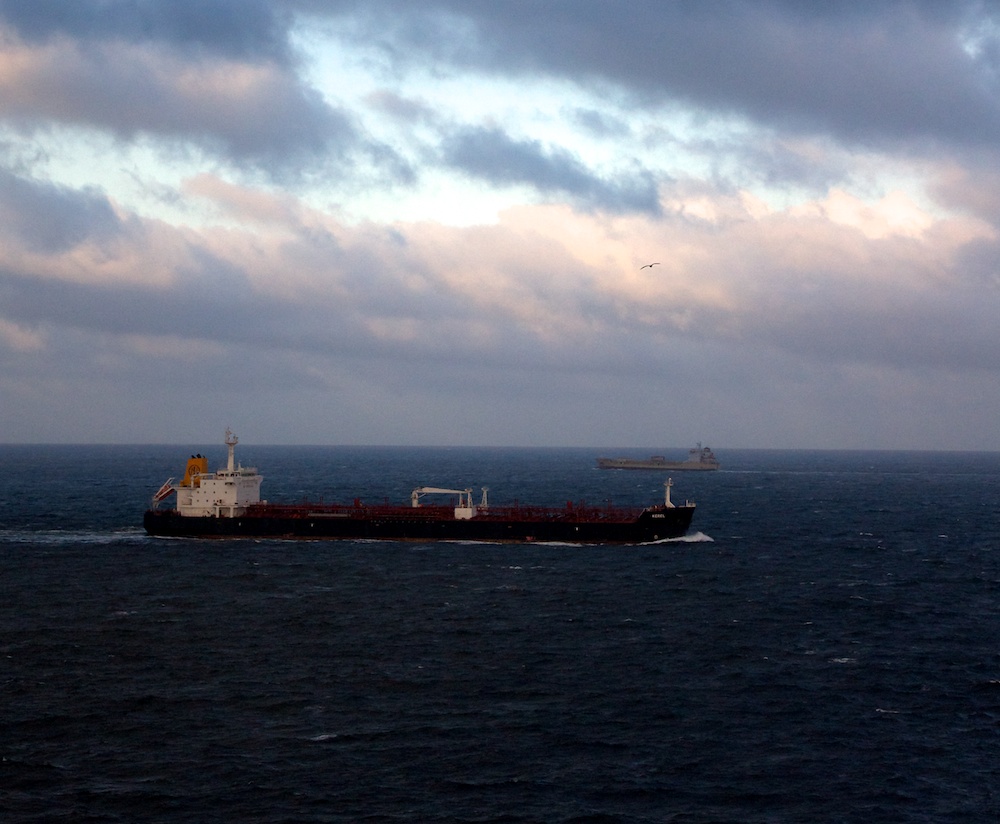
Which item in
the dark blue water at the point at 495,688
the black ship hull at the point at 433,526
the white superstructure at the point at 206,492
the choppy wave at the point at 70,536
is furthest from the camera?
the white superstructure at the point at 206,492

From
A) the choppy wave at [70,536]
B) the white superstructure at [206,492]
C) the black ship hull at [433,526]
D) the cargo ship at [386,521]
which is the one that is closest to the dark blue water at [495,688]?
the choppy wave at [70,536]

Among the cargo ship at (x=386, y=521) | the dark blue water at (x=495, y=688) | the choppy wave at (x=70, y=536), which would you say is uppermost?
the cargo ship at (x=386, y=521)

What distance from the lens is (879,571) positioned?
274 feet

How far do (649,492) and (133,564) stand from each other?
123m

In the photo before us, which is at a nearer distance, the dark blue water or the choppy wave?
the dark blue water

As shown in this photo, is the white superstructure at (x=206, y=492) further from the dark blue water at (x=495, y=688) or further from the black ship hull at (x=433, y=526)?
the dark blue water at (x=495, y=688)

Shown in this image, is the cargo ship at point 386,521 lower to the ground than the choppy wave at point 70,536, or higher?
higher

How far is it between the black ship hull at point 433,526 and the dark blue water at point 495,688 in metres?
10.5

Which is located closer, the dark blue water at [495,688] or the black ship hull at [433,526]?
the dark blue water at [495,688]

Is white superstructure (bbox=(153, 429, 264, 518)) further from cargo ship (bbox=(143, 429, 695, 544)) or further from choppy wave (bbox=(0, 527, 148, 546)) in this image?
choppy wave (bbox=(0, 527, 148, 546))

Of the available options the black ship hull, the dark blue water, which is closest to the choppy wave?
the black ship hull

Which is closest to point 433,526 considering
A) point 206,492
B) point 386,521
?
point 386,521

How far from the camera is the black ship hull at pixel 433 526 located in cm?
9956

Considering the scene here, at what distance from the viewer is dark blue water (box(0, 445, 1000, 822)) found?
35.2 meters
